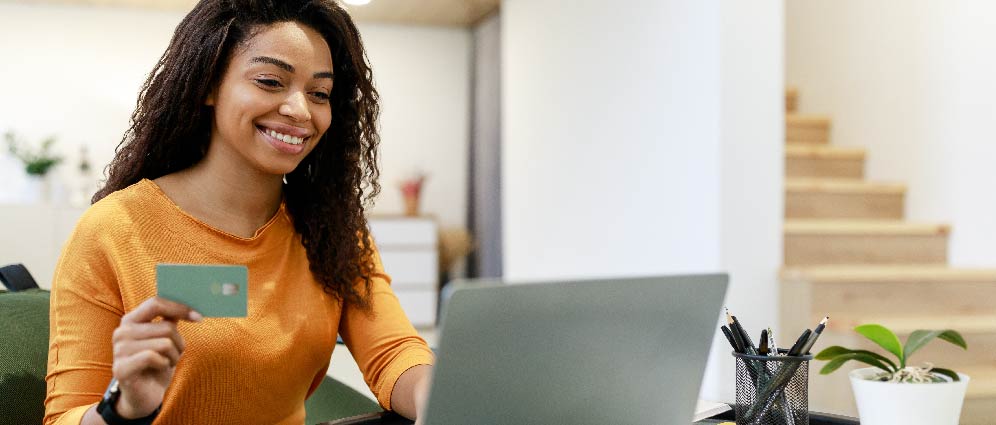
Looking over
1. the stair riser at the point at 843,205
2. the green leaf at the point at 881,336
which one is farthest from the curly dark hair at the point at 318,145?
the stair riser at the point at 843,205

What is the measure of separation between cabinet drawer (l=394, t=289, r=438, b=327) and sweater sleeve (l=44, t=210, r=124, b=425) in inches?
210

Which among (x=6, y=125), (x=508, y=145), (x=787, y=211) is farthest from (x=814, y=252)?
(x=6, y=125)

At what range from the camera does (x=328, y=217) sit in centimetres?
149

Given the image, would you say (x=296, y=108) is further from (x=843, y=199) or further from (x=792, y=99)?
(x=792, y=99)

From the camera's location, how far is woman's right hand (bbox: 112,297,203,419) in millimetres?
974

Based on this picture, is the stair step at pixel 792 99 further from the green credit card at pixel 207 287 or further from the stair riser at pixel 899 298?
the green credit card at pixel 207 287

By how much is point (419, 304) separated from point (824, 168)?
3.01 meters

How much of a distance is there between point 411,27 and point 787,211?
3775 millimetres

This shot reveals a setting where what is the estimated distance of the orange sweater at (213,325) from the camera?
1176 millimetres

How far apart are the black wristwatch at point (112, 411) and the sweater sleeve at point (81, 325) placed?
77 mm

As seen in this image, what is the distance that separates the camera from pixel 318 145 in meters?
1.54

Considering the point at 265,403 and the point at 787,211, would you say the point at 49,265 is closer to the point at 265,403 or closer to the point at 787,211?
the point at 787,211

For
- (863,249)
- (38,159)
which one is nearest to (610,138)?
(863,249)

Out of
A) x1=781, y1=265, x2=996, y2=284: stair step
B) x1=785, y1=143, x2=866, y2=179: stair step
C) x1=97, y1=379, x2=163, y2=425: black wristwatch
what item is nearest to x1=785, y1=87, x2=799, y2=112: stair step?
x1=785, y1=143, x2=866, y2=179: stair step
